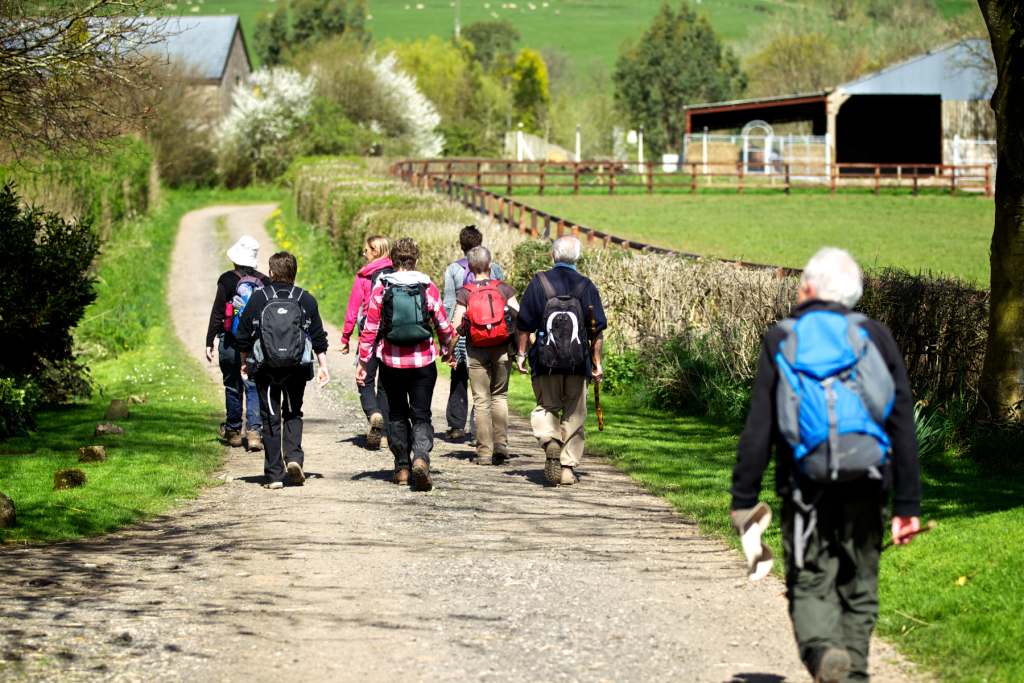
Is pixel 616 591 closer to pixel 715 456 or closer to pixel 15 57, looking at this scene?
pixel 715 456

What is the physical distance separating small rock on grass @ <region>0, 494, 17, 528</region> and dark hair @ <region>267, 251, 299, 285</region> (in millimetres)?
2386

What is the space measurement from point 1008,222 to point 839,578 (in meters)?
6.56

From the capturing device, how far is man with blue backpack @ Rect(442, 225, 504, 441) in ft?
38.5

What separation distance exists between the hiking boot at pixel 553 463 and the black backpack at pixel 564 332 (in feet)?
2.21

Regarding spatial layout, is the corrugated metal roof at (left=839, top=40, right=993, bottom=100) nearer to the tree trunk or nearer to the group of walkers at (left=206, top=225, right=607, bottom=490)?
the tree trunk

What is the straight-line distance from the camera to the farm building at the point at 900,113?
196 ft

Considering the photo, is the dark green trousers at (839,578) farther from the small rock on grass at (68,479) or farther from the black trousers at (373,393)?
the small rock on grass at (68,479)

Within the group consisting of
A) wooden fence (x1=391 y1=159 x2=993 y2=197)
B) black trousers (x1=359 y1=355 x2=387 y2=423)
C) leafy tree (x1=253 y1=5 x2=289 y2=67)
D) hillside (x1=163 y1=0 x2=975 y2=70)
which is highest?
hillside (x1=163 y1=0 x2=975 y2=70)

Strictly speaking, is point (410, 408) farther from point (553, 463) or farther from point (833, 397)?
point (833, 397)

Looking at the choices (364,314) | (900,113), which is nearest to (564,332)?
(364,314)

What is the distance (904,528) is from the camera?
5188mm

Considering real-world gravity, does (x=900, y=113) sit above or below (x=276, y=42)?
below

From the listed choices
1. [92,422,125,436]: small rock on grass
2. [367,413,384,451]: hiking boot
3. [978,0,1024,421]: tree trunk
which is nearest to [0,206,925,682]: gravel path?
[367,413,384,451]: hiking boot

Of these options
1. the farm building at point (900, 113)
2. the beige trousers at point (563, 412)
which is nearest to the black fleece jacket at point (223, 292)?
the beige trousers at point (563, 412)
